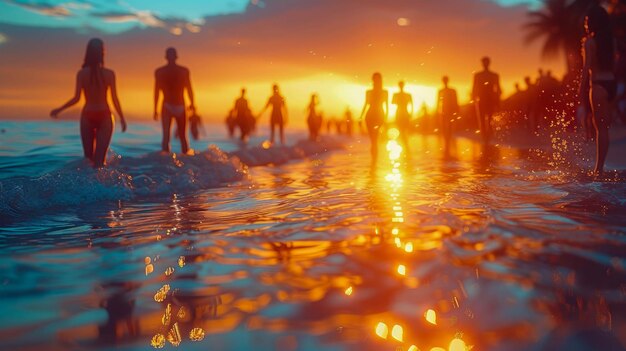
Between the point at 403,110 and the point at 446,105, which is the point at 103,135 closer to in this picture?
the point at 403,110

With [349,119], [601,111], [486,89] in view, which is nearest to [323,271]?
[601,111]

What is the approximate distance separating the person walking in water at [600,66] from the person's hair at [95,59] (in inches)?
261

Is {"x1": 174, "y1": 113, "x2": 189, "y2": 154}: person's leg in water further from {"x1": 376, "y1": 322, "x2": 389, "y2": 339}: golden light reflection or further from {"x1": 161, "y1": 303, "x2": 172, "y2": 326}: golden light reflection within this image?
{"x1": 376, "y1": 322, "x2": 389, "y2": 339}: golden light reflection

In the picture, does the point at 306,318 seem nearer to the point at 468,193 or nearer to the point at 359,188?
the point at 468,193

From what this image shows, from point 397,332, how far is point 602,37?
6.40 meters

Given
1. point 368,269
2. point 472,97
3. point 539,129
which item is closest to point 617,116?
point 539,129

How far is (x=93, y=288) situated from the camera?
291 centimetres

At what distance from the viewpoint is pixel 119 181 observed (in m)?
7.65

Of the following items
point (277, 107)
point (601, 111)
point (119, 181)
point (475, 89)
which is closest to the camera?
point (601, 111)

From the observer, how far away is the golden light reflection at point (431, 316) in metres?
2.36

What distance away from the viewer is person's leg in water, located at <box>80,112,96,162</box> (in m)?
8.07

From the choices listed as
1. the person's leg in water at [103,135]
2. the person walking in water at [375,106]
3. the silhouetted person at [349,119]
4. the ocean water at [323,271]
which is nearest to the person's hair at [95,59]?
the person's leg in water at [103,135]

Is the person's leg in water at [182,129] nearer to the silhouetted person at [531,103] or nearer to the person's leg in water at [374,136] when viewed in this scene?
the person's leg in water at [374,136]

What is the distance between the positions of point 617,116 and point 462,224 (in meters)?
22.6
